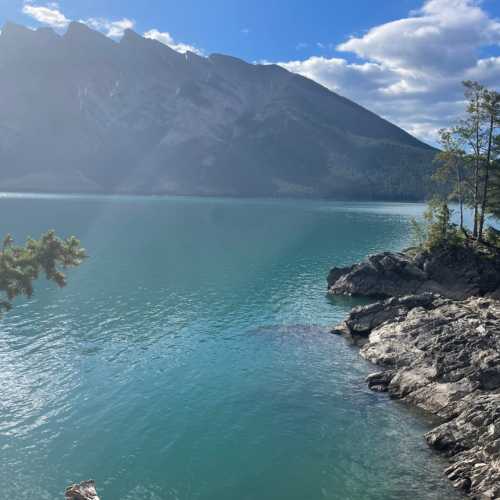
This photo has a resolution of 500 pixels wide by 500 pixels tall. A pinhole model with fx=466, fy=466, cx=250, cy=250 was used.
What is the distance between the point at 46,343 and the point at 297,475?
34.9m

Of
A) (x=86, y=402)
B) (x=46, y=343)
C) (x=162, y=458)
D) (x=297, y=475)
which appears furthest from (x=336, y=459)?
(x=46, y=343)

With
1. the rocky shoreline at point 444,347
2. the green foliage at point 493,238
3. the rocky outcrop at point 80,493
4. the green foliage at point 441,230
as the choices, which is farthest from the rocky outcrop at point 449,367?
the rocky outcrop at point 80,493

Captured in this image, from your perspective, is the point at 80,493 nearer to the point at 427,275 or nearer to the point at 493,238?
the point at 427,275

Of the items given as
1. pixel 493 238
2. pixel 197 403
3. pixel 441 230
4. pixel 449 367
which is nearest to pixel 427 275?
Answer: pixel 441 230

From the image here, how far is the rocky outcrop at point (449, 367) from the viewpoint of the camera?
98.3 feet

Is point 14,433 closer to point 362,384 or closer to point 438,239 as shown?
point 362,384

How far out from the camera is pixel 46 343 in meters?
53.4

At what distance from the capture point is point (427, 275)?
7619 centimetres

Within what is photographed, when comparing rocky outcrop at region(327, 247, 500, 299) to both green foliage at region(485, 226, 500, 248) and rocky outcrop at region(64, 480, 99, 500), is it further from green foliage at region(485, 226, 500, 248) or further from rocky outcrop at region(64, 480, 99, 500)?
rocky outcrop at region(64, 480, 99, 500)

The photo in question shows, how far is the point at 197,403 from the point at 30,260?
65.1 feet

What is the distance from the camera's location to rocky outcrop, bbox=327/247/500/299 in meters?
71.2

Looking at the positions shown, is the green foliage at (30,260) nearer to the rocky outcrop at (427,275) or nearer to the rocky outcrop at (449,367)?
the rocky outcrop at (449,367)

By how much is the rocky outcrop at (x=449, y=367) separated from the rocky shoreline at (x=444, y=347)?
7 cm

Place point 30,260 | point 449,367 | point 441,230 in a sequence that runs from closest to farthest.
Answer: point 30,260 < point 449,367 < point 441,230
